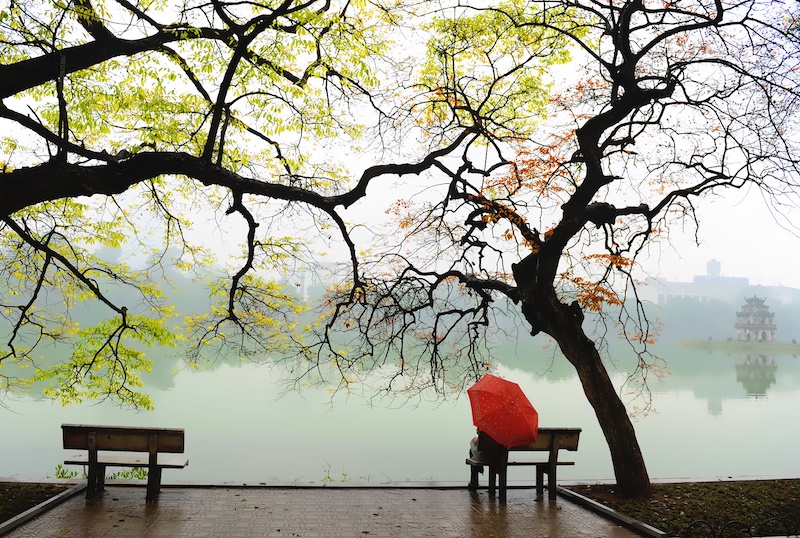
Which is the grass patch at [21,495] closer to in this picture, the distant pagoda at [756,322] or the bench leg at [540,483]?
the bench leg at [540,483]

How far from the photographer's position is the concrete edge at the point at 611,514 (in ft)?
17.6

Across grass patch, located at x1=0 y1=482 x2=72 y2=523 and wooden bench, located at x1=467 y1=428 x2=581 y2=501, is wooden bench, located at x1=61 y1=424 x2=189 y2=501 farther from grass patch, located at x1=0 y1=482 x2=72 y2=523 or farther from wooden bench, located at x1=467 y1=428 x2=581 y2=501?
wooden bench, located at x1=467 y1=428 x2=581 y2=501

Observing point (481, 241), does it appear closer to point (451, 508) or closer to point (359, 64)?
point (359, 64)

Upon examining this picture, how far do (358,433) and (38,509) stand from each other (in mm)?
10810

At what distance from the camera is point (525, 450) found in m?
6.38

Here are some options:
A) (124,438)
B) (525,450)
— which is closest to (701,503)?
(525,450)

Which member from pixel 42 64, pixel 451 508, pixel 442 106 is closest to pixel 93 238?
pixel 42 64

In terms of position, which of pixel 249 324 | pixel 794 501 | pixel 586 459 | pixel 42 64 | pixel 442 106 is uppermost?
pixel 442 106

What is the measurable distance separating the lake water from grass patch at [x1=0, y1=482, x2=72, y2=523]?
3515 millimetres

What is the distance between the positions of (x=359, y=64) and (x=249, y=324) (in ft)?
12.2

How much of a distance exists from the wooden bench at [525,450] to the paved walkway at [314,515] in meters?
0.19

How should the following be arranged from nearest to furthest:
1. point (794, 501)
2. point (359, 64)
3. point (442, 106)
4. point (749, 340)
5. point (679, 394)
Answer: point (794, 501) → point (359, 64) → point (442, 106) → point (679, 394) → point (749, 340)

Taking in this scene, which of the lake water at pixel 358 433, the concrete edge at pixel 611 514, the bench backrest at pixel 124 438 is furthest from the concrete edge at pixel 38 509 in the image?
the concrete edge at pixel 611 514

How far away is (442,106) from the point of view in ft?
27.1
